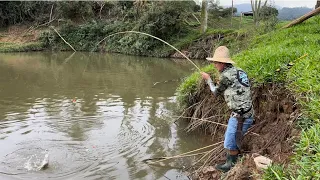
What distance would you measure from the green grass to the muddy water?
40.8 ft

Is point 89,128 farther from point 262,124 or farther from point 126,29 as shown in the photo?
point 126,29

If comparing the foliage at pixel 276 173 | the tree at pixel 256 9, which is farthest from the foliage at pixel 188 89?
the tree at pixel 256 9

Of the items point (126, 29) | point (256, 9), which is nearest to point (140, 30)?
point (126, 29)

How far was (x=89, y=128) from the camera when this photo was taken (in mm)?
7996

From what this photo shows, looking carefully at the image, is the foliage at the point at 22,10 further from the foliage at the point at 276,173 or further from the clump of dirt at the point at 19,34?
the foliage at the point at 276,173

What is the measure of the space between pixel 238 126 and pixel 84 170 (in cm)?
258

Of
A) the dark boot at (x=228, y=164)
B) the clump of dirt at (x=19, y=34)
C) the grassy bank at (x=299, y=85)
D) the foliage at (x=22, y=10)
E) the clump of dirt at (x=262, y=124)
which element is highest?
the foliage at (x=22, y=10)

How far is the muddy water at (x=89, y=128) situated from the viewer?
18.8ft

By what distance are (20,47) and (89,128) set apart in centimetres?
Answer: 2192

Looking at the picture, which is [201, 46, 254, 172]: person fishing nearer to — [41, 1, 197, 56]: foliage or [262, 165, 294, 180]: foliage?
[262, 165, 294, 180]: foliage

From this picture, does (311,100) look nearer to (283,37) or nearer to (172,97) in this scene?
(283,37)

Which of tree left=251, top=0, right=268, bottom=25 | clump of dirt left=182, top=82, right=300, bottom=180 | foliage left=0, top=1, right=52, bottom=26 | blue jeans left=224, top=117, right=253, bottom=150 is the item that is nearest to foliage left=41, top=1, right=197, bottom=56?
foliage left=0, top=1, right=52, bottom=26

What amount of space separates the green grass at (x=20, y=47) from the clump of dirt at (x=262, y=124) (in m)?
23.4

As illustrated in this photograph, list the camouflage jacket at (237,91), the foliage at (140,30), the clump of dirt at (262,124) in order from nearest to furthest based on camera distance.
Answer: the clump of dirt at (262,124)
the camouflage jacket at (237,91)
the foliage at (140,30)
